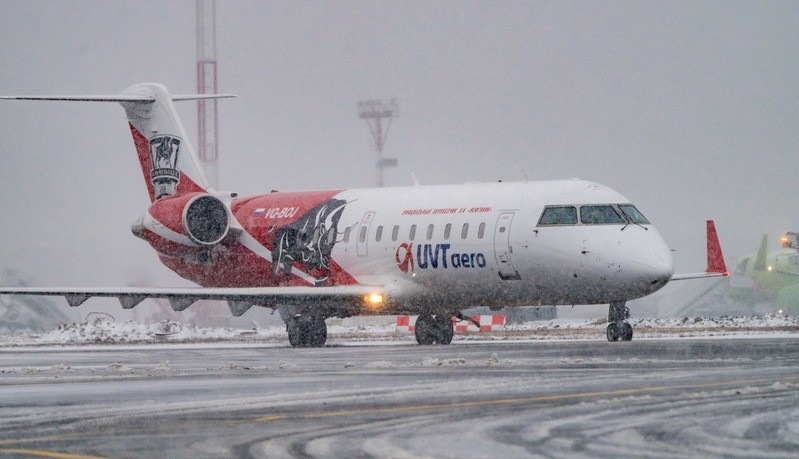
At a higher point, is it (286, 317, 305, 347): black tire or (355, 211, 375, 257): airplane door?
(355, 211, 375, 257): airplane door

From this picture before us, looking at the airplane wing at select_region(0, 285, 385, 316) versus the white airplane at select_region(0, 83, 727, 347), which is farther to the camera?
the airplane wing at select_region(0, 285, 385, 316)

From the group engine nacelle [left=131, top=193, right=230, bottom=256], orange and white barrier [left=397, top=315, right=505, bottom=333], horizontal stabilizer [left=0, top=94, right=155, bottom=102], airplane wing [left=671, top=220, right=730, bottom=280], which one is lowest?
orange and white barrier [left=397, top=315, right=505, bottom=333]

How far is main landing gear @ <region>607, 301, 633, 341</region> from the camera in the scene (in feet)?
92.6

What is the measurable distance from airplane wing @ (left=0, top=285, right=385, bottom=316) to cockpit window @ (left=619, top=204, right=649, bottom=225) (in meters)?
6.28

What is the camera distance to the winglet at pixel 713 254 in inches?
1226

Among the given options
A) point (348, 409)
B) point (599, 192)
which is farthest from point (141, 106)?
point (348, 409)

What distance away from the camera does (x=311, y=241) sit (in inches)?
1319

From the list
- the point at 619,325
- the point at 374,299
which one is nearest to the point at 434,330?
the point at 374,299

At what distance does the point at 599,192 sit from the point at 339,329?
17.2 metres

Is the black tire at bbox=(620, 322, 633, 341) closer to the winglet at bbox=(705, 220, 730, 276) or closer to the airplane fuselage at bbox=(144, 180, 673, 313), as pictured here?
the airplane fuselage at bbox=(144, 180, 673, 313)

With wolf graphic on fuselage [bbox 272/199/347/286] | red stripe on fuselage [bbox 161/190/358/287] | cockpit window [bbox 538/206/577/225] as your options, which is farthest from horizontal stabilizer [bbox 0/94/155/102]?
cockpit window [bbox 538/206/577/225]

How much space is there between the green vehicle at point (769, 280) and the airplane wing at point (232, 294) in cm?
3960

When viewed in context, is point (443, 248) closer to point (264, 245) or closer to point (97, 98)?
point (264, 245)

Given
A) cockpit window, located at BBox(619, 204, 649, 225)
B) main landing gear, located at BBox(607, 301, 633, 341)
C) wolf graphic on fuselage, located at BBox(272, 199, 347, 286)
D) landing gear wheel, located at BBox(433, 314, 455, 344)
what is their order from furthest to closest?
wolf graphic on fuselage, located at BBox(272, 199, 347, 286) < landing gear wheel, located at BBox(433, 314, 455, 344) < main landing gear, located at BBox(607, 301, 633, 341) < cockpit window, located at BBox(619, 204, 649, 225)
